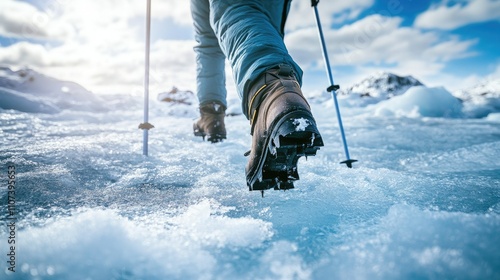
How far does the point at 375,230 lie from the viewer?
603 mm

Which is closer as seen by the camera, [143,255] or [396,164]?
[143,255]

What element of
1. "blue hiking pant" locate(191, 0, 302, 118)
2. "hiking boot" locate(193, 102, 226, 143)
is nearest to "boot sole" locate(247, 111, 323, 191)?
"blue hiking pant" locate(191, 0, 302, 118)

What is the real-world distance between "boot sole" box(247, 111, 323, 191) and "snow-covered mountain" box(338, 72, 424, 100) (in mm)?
126893

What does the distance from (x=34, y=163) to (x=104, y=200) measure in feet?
2.31

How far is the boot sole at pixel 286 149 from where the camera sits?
0.72m

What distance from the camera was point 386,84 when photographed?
125m

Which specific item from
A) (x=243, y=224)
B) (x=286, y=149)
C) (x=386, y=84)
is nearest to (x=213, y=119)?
(x=286, y=149)

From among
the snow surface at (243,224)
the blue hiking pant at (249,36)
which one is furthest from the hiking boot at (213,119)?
the blue hiking pant at (249,36)

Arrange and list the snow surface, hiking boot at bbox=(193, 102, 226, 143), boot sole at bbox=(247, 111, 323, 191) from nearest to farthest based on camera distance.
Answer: the snow surface, boot sole at bbox=(247, 111, 323, 191), hiking boot at bbox=(193, 102, 226, 143)

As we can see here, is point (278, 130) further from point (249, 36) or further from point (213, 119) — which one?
point (213, 119)

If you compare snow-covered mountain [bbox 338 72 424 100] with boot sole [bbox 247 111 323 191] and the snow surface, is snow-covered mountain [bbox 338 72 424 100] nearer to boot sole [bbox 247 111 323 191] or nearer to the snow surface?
the snow surface

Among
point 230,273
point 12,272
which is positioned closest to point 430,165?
point 230,273

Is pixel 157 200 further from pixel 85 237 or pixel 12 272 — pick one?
pixel 12 272

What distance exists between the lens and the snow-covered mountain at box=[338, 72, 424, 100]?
396 feet
